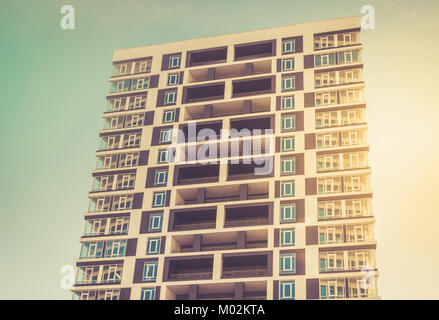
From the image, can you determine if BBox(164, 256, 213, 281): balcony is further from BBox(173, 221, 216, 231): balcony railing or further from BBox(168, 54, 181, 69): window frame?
BBox(168, 54, 181, 69): window frame

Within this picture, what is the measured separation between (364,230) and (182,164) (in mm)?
27201

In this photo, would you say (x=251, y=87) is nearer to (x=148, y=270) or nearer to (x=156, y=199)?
(x=156, y=199)

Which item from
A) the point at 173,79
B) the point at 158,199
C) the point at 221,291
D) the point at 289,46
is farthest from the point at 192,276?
the point at 289,46

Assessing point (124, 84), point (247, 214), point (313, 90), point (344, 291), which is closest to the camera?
point (344, 291)

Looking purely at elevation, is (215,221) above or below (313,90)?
below

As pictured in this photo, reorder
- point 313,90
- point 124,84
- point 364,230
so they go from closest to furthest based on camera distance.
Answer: point 364,230 < point 313,90 < point 124,84

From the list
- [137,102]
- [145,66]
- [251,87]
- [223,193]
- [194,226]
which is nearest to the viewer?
[194,226]

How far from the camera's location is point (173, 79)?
95062 mm

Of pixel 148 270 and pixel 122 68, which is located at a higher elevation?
pixel 122 68

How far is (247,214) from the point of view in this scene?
81562mm

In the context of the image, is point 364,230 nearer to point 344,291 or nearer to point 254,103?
point 344,291

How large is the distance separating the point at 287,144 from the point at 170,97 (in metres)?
21.2

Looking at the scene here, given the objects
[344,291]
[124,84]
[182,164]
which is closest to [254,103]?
[182,164]

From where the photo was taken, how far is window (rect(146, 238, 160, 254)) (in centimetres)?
7919
